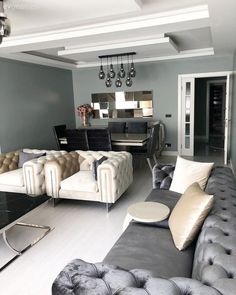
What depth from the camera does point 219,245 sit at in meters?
1.45

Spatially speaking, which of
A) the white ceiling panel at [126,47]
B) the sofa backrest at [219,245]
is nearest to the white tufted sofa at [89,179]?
the sofa backrest at [219,245]

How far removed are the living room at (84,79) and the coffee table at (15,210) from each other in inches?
3.0

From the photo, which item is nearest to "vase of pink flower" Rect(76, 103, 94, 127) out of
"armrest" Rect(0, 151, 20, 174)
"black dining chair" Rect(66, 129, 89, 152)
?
"black dining chair" Rect(66, 129, 89, 152)

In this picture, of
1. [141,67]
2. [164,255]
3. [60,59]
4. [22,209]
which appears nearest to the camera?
[164,255]

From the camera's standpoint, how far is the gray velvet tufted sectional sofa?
109 centimetres

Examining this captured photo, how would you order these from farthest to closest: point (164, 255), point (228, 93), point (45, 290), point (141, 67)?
point (141, 67)
point (228, 93)
point (45, 290)
point (164, 255)

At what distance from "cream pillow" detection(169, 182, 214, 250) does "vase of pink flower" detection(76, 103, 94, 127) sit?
235 inches

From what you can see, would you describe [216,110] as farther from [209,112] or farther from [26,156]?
[26,156]

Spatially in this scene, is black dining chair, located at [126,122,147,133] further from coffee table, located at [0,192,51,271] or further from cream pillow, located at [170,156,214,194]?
coffee table, located at [0,192,51,271]

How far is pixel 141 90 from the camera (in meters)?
7.32

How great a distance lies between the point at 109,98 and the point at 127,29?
4370 millimetres

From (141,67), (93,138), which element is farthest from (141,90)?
(93,138)

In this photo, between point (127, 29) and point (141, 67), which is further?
point (141, 67)

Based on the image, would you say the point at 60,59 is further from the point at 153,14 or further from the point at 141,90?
the point at 153,14
